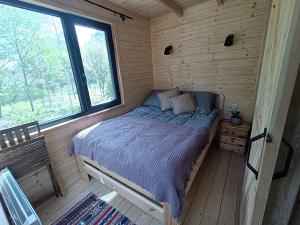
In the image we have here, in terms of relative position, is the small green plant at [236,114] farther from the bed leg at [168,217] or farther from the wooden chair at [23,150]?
the wooden chair at [23,150]

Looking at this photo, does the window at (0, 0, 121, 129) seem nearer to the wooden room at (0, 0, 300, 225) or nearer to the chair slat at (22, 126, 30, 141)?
the wooden room at (0, 0, 300, 225)

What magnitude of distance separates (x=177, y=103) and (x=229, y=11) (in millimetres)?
1620

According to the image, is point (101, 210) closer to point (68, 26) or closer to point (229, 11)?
point (68, 26)

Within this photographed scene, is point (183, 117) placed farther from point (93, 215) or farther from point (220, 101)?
point (93, 215)

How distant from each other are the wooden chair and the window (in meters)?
0.17

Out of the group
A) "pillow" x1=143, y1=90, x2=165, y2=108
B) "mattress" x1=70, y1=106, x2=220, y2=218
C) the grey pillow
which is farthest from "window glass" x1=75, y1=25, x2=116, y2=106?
the grey pillow

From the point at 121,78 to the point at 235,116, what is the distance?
2.02 meters

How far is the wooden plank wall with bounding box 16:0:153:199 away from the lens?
1734mm

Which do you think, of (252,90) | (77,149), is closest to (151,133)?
(77,149)

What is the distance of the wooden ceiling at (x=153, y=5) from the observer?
2.31 meters

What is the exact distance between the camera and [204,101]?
2527 millimetres

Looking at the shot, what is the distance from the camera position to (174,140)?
1511 mm

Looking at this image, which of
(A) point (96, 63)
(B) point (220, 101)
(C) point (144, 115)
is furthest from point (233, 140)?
(A) point (96, 63)

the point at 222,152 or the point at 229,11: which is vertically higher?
the point at 229,11
